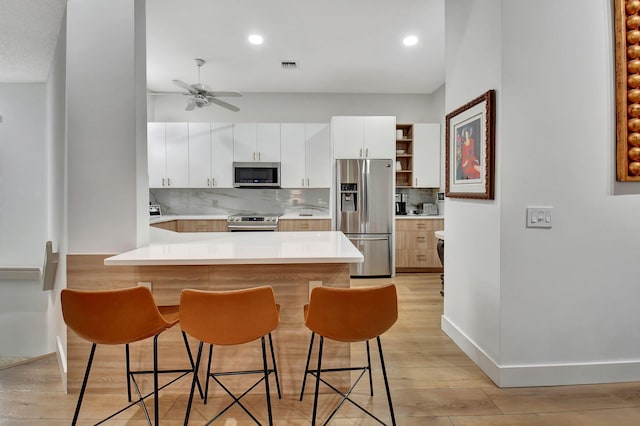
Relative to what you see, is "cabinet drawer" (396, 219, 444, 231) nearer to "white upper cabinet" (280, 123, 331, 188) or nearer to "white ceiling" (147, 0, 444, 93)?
"white upper cabinet" (280, 123, 331, 188)

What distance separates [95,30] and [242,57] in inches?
85.6

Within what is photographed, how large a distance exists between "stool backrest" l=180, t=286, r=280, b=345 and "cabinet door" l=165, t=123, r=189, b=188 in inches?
157

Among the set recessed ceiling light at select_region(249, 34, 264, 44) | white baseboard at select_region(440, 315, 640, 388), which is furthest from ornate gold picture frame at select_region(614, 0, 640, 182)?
recessed ceiling light at select_region(249, 34, 264, 44)

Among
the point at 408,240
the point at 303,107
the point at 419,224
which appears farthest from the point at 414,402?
the point at 303,107

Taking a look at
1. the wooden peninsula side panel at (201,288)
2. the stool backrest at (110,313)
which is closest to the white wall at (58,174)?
the wooden peninsula side panel at (201,288)

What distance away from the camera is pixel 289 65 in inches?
166

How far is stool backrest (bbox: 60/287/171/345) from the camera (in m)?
1.46

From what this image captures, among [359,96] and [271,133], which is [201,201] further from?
[359,96]

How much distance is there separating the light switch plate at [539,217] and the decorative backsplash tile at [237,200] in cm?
365

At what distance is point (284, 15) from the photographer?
3.07m

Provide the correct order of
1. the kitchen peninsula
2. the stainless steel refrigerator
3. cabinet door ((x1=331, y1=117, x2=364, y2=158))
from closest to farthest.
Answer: the kitchen peninsula
the stainless steel refrigerator
cabinet door ((x1=331, y1=117, x2=364, y2=158))

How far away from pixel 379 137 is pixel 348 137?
1.51 ft

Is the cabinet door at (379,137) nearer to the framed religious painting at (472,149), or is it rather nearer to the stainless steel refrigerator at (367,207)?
the stainless steel refrigerator at (367,207)

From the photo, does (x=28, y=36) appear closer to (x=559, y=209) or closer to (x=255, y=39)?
(x=255, y=39)
